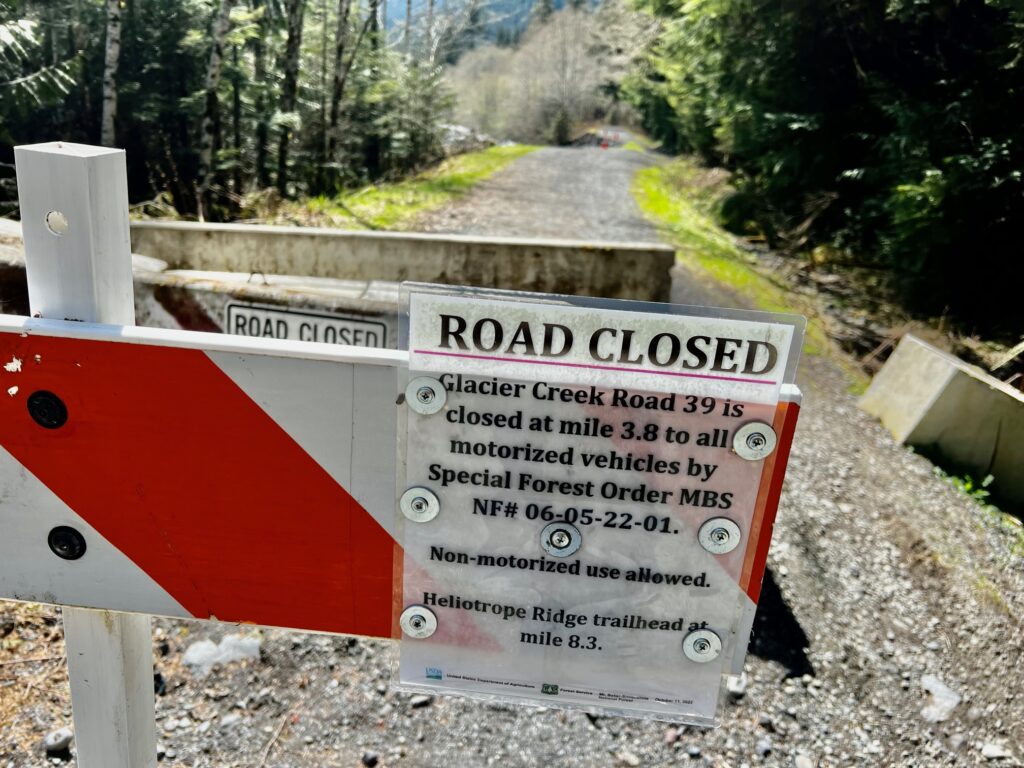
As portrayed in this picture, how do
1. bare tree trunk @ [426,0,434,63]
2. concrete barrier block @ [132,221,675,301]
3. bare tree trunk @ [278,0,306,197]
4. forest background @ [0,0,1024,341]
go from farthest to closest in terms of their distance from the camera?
bare tree trunk @ [426,0,434,63] → bare tree trunk @ [278,0,306,197] → forest background @ [0,0,1024,341] → concrete barrier block @ [132,221,675,301]

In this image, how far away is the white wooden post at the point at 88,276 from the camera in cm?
119

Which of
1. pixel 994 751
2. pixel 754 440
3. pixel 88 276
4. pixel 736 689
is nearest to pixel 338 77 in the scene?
pixel 736 689

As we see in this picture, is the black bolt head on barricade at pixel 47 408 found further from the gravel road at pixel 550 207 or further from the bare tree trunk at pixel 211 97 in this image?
the bare tree trunk at pixel 211 97

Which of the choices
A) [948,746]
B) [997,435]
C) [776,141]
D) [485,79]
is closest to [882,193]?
[776,141]

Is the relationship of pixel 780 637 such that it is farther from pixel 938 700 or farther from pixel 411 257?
pixel 411 257

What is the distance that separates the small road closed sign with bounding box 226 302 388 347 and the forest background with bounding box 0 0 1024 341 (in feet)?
22.6

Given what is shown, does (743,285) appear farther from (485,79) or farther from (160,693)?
(485,79)

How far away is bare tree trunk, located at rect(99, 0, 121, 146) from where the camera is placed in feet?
39.3

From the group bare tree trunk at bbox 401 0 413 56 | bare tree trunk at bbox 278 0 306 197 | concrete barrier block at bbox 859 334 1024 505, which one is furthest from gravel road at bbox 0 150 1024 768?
bare tree trunk at bbox 401 0 413 56

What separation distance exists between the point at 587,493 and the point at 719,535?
238mm

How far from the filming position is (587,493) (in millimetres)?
1241

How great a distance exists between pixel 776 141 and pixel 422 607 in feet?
50.7

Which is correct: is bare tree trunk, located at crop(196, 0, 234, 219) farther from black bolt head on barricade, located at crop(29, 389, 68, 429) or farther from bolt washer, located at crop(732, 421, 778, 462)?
bolt washer, located at crop(732, 421, 778, 462)

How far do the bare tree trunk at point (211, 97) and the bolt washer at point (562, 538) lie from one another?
1252cm
